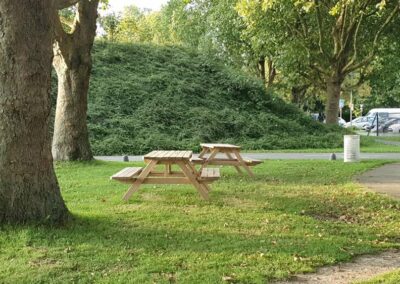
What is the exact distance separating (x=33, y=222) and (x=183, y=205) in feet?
9.06

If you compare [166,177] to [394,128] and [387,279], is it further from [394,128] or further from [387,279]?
[394,128]

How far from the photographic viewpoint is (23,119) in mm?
6223

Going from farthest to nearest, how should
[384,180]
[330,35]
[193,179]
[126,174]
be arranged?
[330,35] < [384,180] < [126,174] < [193,179]

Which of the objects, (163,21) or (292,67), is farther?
(163,21)

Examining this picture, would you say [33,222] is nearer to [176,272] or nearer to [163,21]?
[176,272]

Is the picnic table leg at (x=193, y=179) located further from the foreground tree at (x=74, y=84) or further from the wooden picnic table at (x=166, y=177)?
the foreground tree at (x=74, y=84)

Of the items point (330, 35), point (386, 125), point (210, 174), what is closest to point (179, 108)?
point (330, 35)

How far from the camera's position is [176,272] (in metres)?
5.03

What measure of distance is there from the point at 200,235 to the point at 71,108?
8225mm

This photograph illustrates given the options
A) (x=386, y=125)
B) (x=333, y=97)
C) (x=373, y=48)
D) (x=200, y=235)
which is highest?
(x=373, y=48)

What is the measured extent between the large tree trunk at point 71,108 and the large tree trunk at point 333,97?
15.5 metres

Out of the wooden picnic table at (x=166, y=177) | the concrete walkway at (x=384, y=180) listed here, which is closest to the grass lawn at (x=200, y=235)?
the wooden picnic table at (x=166, y=177)

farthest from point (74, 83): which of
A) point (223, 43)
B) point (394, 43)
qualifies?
point (223, 43)

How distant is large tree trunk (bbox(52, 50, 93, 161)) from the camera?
13688 mm
